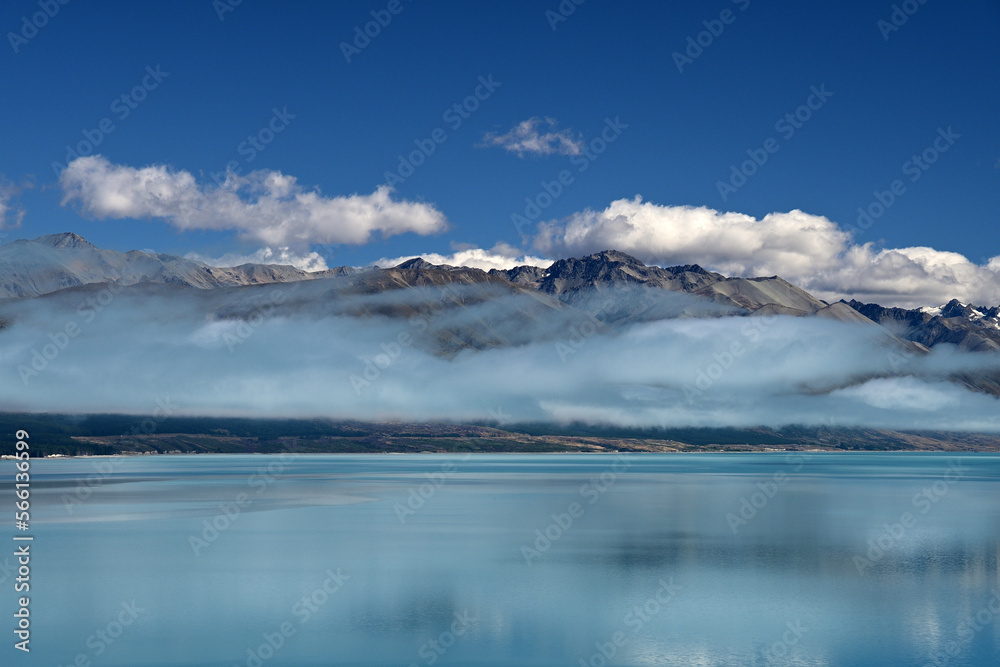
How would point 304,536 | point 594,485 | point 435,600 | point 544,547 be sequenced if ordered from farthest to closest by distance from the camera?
1. point 594,485
2. point 304,536
3. point 544,547
4. point 435,600

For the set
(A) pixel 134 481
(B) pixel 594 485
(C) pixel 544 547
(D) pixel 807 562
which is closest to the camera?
(D) pixel 807 562

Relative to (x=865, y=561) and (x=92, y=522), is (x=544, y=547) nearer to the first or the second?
(x=865, y=561)

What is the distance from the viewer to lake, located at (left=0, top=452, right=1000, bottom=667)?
130 feet

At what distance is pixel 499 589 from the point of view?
176ft

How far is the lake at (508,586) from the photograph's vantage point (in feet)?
130

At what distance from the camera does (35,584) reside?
5469cm

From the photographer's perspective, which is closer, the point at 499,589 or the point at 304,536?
the point at 499,589

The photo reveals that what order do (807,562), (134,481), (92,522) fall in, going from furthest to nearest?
1. (134,481)
2. (92,522)
3. (807,562)

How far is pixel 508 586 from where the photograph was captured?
180ft

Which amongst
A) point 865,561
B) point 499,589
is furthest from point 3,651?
point 865,561

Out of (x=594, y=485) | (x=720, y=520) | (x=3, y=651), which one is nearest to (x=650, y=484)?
(x=594, y=485)

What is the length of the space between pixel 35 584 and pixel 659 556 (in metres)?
44.2

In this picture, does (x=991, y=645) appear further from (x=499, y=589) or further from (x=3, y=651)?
(x=3, y=651)

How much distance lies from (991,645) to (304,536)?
57094 millimetres
